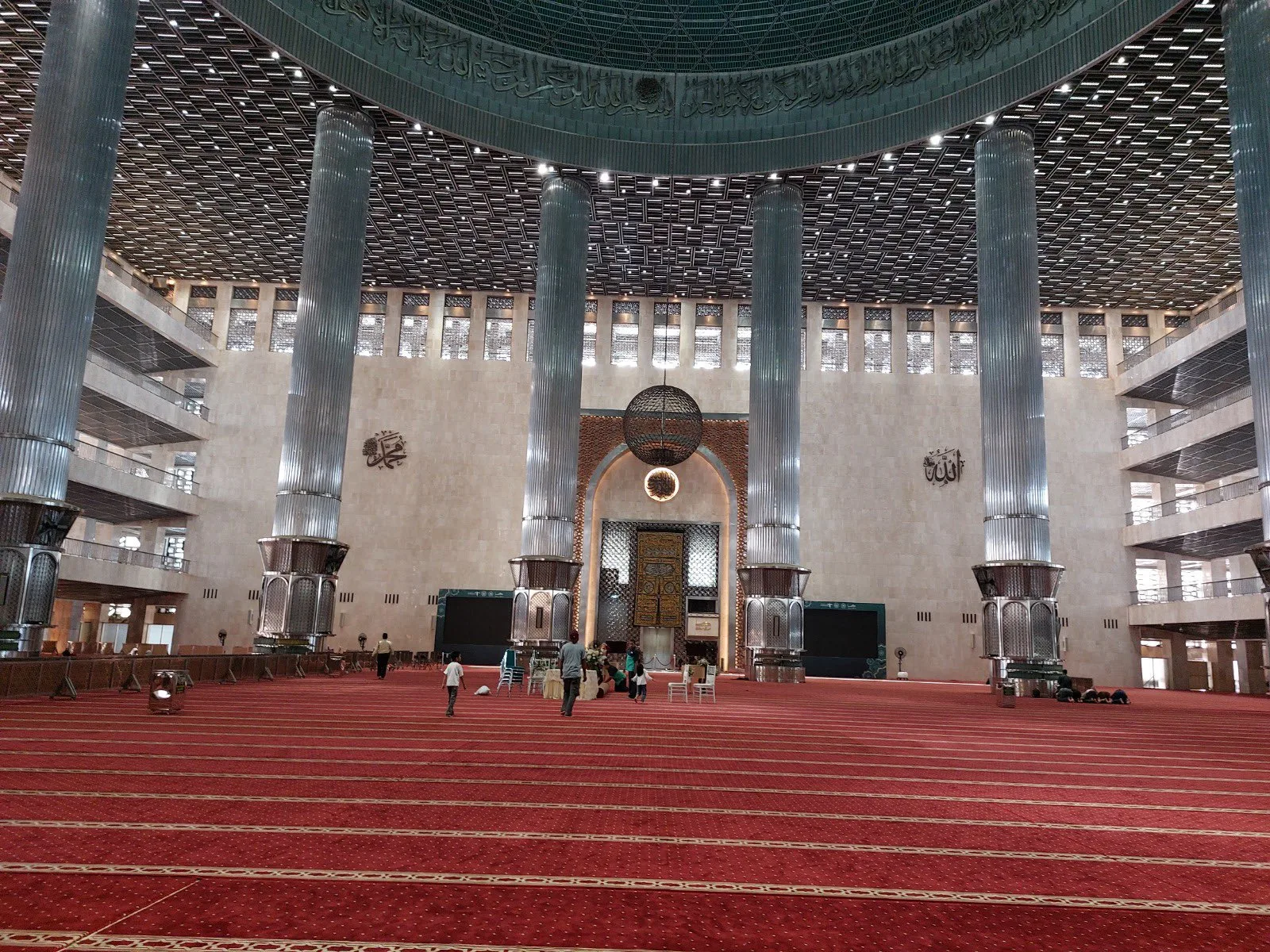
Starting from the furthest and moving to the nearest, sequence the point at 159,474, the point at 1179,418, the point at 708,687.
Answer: the point at 159,474
the point at 1179,418
the point at 708,687

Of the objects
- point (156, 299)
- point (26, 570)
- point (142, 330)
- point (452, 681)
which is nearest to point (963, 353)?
point (452, 681)

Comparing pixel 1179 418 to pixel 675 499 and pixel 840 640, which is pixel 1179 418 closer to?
pixel 840 640

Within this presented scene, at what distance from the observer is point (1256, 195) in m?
9.33

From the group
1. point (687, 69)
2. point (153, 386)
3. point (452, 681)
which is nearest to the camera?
point (452, 681)

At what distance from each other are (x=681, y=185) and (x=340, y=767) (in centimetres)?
1335

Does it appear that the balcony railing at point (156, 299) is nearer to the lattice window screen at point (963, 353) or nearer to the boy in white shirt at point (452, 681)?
the boy in white shirt at point (452, 681)

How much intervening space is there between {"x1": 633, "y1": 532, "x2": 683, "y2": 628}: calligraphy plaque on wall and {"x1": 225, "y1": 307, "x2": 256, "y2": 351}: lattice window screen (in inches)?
389

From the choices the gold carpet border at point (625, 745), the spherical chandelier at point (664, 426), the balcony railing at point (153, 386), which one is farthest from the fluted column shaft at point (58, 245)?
the spherical chandelier at point (664, 426)

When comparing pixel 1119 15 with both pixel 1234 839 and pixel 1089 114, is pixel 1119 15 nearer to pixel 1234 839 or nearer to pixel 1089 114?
pixel 1089 114

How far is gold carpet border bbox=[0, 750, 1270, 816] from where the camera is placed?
387 centimetres

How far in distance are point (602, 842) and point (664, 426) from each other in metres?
14.5

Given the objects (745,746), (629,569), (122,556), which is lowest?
(745,746)

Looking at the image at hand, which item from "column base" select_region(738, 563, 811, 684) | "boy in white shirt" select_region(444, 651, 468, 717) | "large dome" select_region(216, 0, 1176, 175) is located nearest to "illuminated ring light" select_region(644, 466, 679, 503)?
"column base" select_region(738, 563, 811, 684)

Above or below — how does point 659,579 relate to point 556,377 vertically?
below
